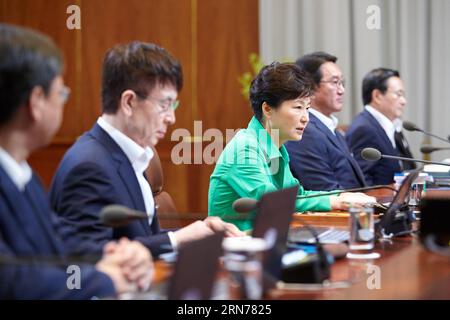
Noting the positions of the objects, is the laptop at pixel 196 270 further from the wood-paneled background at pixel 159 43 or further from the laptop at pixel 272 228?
the wood-paneled background at pixel 159 43

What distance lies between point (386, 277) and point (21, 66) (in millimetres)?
1037

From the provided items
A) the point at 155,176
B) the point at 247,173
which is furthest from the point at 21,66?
the point at 155,176

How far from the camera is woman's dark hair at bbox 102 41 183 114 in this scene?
2129 mm

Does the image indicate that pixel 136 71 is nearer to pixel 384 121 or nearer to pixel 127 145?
pixel 127 145

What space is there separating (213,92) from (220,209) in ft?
10.8

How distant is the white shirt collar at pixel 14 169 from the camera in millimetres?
1534

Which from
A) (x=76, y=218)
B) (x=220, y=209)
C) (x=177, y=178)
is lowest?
(x=177, y=178)

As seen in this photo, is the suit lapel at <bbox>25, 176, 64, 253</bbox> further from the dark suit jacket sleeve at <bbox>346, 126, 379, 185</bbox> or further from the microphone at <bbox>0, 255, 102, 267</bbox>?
the dark suit jacket sleeve at <bbox>346, 126, 379, 185</bbox>

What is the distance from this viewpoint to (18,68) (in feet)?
4.84

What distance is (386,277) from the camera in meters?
1.87

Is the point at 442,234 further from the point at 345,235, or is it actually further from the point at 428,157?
the point at 428,157

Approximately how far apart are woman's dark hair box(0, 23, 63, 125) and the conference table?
1.53ft

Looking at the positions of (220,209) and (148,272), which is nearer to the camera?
(148,272)

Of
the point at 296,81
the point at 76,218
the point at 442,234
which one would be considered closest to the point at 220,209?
the point at 296,81
